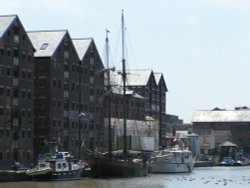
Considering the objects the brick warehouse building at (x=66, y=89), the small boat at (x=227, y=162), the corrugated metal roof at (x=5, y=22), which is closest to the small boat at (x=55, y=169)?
the brick warehouse building at (x=66, y=89)

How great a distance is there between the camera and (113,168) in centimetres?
9975

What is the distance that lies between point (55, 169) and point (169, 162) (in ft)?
127

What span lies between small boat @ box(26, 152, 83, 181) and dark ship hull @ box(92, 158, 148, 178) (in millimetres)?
2990

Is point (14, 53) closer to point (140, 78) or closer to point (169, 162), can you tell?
point (169, 162)

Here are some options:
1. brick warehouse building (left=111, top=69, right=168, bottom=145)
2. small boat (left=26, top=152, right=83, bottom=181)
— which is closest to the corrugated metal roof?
small boat (left=26, top=152, right=83, bottom=181)

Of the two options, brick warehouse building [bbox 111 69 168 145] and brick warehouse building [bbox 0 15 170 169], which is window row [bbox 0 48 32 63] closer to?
brick warehouse building [bbox 0 15 170 169]

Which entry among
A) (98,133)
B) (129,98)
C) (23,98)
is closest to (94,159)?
(23,98)

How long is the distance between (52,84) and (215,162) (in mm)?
84046

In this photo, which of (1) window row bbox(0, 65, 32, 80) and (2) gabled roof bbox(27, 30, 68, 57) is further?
(2) gabled roof bbox(27, 30, 68, 57)

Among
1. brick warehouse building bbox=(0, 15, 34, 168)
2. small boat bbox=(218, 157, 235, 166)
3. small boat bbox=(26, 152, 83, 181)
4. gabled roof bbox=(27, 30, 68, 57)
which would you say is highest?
gabled roof bbox=(27, 30, 68, 57)

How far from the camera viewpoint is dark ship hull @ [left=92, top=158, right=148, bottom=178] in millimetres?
98625

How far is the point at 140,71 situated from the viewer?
185 meters

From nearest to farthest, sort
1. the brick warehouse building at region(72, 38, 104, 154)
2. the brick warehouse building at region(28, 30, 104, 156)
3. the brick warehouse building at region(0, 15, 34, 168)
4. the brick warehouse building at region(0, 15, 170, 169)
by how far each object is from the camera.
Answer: the brick warehouse building at region(0, 15, 34, 168), the brick warehouse building at region(0, 15, 170, 169), the brick warehouse building at region(28, 30, 104, 156), the brick warehouse building at region(72, 38, 104, 154)

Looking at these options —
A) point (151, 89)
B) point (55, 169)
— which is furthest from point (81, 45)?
point (55, 169)
